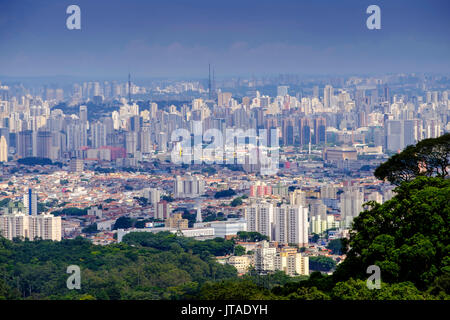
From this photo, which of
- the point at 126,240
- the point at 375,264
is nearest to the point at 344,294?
the point at 375,264

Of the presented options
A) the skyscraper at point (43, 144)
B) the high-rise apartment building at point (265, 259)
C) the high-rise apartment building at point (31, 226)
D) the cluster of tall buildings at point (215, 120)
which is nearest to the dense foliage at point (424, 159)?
the high-rise apartment building at point (265, 259)

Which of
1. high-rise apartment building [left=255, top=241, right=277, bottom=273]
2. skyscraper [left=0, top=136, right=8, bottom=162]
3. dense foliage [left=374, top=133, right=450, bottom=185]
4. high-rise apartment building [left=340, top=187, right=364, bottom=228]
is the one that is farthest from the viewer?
skyscraper [left=0, top=136, right=8, bottom=162]

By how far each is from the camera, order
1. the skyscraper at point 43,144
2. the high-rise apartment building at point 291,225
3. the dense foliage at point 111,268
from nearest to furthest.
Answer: the dense foliage at point 111,268, the high-rise apartment building at point 291,225, the skyscraper at point 43,144

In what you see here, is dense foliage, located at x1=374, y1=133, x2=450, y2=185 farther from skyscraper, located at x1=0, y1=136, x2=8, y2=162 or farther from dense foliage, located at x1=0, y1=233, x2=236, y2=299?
skyscraper, located at x1=0, y1=136, x2=8, y2=162

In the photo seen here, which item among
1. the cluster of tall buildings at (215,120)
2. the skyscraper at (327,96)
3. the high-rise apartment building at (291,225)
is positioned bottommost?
the high-rise apartment building at (291,225)

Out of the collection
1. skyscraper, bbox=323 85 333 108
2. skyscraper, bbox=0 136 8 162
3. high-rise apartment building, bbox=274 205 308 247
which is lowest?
high-rise apartment building, bbox=274 205 308 247

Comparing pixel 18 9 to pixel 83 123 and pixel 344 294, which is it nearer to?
pixel 83 123

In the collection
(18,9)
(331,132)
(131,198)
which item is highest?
(18,9)

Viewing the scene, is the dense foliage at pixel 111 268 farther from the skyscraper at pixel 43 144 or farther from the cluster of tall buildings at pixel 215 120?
the skyscraper at pixel 43 144

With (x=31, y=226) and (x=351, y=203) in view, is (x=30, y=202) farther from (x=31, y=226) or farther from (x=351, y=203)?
(x=351, y=203)

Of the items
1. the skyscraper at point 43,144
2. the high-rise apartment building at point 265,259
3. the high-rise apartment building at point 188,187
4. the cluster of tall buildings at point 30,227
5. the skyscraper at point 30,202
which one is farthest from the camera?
the skyscraper at point 43,144

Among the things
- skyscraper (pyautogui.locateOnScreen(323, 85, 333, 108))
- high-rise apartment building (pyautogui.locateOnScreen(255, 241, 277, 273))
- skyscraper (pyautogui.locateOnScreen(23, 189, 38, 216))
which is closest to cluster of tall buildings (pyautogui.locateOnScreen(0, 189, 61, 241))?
skyscraper (pyautogui.locateOnScreen(23, 189, 38, 216))
